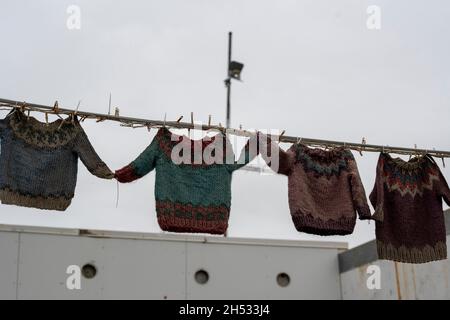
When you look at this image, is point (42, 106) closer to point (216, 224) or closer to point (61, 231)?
point (216, 224)

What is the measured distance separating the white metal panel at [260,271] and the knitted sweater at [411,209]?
8587 millimetres

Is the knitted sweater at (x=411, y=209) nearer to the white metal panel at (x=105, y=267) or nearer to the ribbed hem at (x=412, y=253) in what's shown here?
the ribbed hem at (x=412, y=253)

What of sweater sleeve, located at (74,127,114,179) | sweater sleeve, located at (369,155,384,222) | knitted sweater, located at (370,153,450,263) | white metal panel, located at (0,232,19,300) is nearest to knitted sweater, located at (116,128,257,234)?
sweater sleeve, located at (74,127,114,179)

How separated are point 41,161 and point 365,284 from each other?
10141 mm

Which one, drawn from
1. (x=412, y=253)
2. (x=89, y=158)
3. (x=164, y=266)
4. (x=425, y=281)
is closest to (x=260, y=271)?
(x=164, y=266)

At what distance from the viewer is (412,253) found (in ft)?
23.1

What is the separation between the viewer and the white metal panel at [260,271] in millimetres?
15297

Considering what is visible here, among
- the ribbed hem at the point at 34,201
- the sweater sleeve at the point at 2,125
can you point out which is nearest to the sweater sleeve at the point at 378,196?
the ribbed hem at the point at 34,201

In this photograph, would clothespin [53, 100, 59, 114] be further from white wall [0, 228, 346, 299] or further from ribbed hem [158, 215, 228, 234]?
white wall [0, 228, 346, 299]

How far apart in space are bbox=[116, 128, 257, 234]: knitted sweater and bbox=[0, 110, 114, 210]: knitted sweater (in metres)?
0.51

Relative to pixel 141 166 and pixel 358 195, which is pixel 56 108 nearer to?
pixel 141 166

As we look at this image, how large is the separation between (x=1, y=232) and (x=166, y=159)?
8309 millimetres

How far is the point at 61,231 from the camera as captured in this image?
47.0ft
